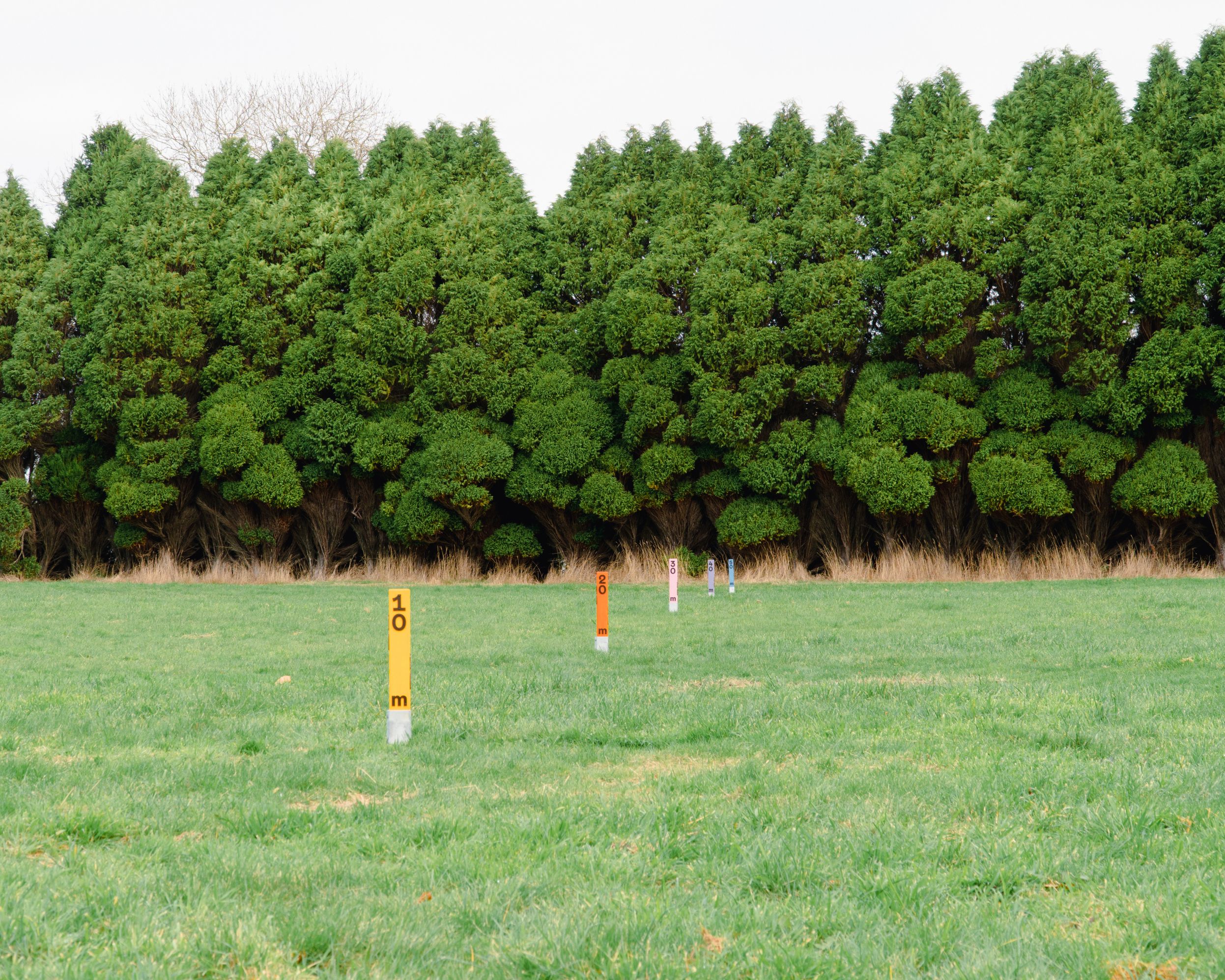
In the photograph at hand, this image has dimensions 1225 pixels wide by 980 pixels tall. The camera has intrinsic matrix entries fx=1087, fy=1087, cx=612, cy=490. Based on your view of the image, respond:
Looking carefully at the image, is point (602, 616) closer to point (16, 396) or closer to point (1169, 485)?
point (1169, 485)

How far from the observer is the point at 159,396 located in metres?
25.7

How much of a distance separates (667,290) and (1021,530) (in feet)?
29.6

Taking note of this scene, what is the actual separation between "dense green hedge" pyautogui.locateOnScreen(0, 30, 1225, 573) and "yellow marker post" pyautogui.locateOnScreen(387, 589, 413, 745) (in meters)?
16.3

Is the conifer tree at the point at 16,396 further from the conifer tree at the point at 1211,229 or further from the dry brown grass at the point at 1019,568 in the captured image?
the conifer tree at the point at 1211,229

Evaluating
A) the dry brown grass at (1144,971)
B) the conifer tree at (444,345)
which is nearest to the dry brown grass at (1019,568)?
the conifer tree at (444,345)

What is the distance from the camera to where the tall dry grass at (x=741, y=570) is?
67.9ft

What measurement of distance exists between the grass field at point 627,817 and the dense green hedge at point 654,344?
12057mm

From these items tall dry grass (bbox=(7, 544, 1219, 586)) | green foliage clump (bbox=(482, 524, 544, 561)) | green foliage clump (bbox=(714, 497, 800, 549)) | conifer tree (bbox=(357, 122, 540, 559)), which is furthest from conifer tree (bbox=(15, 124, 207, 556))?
green foliage clump (bbox=(714, 497, 800, 549))

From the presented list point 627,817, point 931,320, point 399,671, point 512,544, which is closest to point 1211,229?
point 931,320

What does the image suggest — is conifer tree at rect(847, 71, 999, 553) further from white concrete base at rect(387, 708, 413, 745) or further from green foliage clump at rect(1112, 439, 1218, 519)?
white concrete base at rect(387, 708, 413, 745)

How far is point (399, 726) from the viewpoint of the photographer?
632 cm

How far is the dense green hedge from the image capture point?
824 inches

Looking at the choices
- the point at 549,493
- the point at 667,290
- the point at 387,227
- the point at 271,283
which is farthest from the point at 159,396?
the point at 667,290

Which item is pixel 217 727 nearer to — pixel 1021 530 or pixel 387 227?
pixel 1021 530
